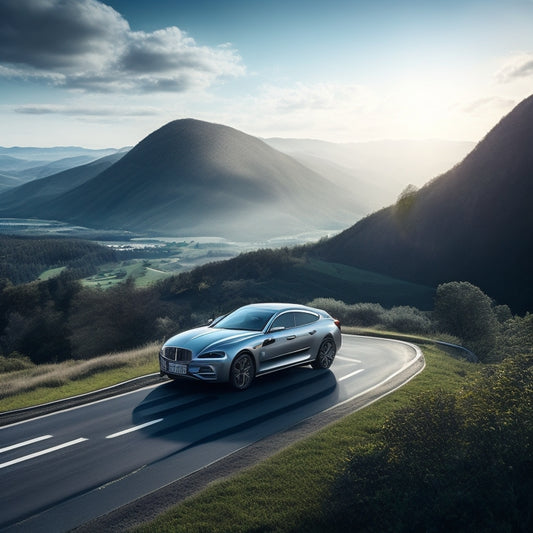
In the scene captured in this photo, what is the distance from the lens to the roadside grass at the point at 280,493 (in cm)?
565

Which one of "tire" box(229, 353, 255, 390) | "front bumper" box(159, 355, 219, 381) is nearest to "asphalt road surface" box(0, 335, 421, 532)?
"tire" box(229, 353, 255, 390)

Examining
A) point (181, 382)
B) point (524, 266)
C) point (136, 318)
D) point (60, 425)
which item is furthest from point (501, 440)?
point (524, 266)

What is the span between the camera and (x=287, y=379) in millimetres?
12641

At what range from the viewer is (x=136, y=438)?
8688 millimetres

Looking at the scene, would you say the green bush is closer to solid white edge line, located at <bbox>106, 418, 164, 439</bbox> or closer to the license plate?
solid white edge line, located at <bbox>106, 418, 164, 439</bbox>

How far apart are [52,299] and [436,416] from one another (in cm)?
5555

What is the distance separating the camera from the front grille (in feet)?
36.7

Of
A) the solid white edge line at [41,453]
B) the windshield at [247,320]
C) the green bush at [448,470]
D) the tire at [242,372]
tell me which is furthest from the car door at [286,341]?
the green bush at [448,470]

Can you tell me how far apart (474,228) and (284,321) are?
69203 mm

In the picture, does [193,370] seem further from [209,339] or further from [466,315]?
[466,315]

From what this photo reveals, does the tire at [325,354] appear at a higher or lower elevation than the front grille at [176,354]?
lower

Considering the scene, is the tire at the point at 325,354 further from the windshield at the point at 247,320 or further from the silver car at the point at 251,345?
the windshield at the point at 247,320

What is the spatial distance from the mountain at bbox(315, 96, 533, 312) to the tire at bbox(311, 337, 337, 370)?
54649mm

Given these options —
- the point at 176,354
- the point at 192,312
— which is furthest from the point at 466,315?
the point at 192,312
